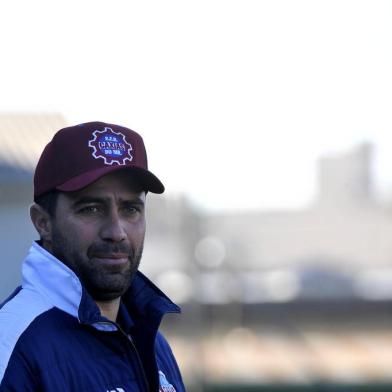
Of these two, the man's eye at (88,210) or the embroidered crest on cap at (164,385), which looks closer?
the man's eye at (88,210)

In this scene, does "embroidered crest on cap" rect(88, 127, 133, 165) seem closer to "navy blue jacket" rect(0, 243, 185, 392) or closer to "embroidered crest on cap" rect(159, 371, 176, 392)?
"navy blue jacket" rect(0, 243, 185, 392)

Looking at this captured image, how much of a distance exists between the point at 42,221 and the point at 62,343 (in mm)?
324

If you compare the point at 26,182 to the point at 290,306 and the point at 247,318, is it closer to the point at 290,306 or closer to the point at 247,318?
the point at 247,318

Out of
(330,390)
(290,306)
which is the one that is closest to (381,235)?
(290,306)

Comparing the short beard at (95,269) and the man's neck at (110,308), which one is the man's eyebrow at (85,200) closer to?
the short beard at (95,269)

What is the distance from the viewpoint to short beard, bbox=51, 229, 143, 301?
174 cm

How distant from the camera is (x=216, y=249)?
352 inches

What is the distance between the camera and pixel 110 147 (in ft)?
5.88

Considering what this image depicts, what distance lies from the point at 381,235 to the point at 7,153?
14.6 metres

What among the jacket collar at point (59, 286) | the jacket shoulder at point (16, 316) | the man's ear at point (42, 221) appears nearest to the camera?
the jacket shoulder at point (16, 316)

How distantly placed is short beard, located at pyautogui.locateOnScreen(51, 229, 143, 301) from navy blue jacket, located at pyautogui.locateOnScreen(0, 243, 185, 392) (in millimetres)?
42

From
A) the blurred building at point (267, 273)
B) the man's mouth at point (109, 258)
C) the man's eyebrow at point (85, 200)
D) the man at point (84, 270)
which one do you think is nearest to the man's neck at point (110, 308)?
the man at point (84, 270)

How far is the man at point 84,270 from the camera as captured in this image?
1.60 m

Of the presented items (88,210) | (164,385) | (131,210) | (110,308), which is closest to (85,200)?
(88,210)
